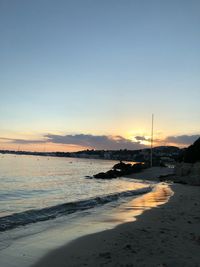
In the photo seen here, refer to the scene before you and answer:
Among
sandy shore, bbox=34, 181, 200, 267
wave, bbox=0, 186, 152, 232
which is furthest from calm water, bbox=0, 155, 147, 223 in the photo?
sandy shore, bbox=34, 181, 200, 267

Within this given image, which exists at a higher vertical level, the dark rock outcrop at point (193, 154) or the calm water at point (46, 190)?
the dark rock outcrop at point (193, 154)

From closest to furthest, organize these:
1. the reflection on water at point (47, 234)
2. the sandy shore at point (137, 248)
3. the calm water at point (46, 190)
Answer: the sandy shore at point (137, 248) < the reflection on water at point (47, 234) < the calm water at point (46, 190)

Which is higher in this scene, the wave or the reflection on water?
the reflection on water

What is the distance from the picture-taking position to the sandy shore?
7395mm

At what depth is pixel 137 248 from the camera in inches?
331

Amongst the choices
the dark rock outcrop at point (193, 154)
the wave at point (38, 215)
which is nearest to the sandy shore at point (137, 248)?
the wave at point (38, 215)

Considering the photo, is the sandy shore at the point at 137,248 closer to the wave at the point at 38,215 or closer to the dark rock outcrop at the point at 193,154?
the wave at the point at 38,215

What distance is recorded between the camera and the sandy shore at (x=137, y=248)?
739 centimetres

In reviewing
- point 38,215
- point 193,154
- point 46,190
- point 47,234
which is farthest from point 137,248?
point 193,154

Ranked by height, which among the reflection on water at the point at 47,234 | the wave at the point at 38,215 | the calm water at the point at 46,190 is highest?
the reflection on water at the point at 47,234

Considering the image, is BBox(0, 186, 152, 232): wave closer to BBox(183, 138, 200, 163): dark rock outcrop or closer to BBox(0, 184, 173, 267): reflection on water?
BBox(0, 184, 173, 267): reflection on water

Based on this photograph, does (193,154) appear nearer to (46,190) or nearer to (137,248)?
(46,190)

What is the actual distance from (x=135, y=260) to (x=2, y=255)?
133 inches

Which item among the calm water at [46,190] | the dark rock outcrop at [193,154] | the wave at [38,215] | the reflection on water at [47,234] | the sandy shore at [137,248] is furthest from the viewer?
the dark rock outcrop at [193,154]
